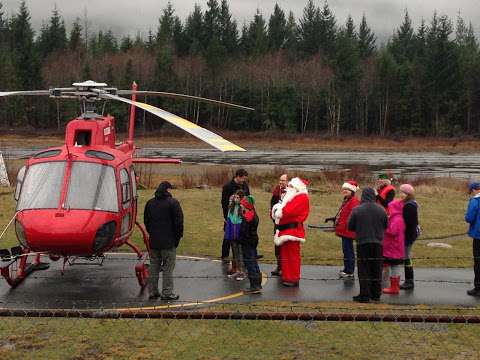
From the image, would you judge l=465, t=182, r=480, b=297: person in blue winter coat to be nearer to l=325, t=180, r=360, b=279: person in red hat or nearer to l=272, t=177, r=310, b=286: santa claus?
l=325, t=180, r=360, b=279: person in red hat

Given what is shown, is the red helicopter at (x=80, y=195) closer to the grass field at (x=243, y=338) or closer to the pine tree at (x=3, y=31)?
the grass field at (x=243, y=338)

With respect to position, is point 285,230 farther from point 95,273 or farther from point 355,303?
point 95,273

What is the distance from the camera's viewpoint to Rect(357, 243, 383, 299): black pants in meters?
9.47

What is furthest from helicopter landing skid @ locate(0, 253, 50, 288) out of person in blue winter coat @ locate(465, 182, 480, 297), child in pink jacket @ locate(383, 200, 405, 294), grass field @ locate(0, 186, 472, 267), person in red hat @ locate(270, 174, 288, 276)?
person in blue winter coat @ locate(465, 182, 480, 297)

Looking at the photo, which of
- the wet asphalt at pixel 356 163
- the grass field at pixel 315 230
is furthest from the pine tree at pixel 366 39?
the grass field at pixel 315 230

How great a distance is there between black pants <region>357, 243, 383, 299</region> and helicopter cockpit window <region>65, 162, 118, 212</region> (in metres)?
3.87

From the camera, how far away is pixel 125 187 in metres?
10.6

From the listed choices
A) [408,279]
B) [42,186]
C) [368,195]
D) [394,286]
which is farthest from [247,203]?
[42,186]

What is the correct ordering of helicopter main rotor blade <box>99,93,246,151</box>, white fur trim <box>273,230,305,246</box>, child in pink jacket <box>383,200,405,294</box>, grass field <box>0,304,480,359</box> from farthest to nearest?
white fur trim <box>273,230,305,246</box> → child in pink jacket <box>383,200,405,294</box> → helicopter main rotor blade <box>99,93,246,151</box> → grass field <box>0,304,480,359</box>

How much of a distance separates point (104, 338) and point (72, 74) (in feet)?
240

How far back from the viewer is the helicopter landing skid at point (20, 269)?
33.8 ft

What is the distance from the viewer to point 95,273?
37.8ft

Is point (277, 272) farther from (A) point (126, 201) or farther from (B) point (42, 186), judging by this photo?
(B) point (42, 186)

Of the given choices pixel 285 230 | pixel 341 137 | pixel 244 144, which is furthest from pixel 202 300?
pixel 341 137
